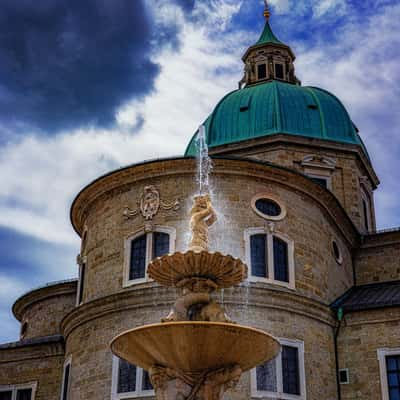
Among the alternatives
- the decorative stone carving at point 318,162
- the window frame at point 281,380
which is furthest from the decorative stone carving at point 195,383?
the decorative stone carving at point 318,162

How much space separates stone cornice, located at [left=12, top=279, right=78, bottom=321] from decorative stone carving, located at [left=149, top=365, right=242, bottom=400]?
1702 cm

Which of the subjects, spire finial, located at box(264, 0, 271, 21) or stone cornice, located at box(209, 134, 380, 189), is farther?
spire finial, located at box(264, 0, 271, 21)

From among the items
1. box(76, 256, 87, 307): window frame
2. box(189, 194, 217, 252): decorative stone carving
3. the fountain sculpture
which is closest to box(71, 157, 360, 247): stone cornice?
box(76, 256, 87, 307): window frame

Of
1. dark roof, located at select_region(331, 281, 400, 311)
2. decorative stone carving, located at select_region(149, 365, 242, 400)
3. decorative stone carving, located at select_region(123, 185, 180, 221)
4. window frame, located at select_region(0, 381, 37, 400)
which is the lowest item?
decorative stone carving, located at select_region(149, 365, 242, 400)

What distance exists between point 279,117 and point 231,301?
13665mm

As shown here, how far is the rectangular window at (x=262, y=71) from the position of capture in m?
38.4

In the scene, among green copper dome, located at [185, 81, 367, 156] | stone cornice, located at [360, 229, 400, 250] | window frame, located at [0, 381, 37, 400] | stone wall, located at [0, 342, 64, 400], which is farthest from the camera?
green copper dome, located at [185, 81, 367, 156]

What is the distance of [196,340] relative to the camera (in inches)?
458

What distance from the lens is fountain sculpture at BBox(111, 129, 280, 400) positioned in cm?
1162

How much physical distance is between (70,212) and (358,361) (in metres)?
11.3

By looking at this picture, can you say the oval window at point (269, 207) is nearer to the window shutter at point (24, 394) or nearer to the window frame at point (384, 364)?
the window frame at point (384, 364)

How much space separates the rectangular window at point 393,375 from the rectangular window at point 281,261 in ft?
13.6

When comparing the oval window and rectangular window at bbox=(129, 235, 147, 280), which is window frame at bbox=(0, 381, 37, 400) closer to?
rectangular window at bbox=(129, 235, 147, 280)

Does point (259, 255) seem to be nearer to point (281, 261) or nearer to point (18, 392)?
point (281, 261)
